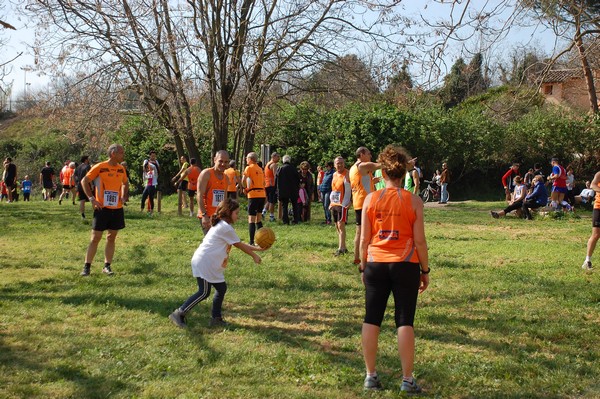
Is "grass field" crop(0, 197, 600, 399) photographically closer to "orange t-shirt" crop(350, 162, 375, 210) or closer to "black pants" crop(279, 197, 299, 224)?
"orange t-shirt" crop(350, 162, 375, 210)

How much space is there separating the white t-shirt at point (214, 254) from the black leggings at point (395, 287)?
223 centimetres

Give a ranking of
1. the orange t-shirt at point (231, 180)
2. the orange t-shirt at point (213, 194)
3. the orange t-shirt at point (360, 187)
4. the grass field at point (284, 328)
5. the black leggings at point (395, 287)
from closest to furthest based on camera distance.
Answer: the black leggings at point (395, 287)
the grass field at point (284, 328)
the orange t-shirt at point (213, 194)
the orange t-shirt at point (360, 187)
the orange t-shirt at point (231, 180)

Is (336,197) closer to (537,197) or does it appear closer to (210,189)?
(210,189)

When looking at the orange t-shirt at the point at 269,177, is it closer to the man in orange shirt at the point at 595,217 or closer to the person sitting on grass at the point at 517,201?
the person sitting on grass at the point at 517,201

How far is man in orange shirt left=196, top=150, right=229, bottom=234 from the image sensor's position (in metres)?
9.19

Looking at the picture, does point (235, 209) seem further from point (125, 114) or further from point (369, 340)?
point (125, 114)

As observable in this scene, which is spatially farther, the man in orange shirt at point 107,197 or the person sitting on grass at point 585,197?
the person sitting on grass at point 585,197

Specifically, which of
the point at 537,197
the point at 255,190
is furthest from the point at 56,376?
the point at 537,197

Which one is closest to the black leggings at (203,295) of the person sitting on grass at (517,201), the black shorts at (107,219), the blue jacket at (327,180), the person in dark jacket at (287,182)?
the black shorts at (107,219)

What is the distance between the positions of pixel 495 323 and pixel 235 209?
3044 mm

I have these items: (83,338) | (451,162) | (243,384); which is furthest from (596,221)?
(451,162)

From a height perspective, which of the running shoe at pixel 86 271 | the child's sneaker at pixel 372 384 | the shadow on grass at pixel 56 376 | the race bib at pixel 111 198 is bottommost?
the shadow on grass at pixel 56 376

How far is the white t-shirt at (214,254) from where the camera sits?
22.3 ft

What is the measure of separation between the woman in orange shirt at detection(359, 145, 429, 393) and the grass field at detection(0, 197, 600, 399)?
389 mm
